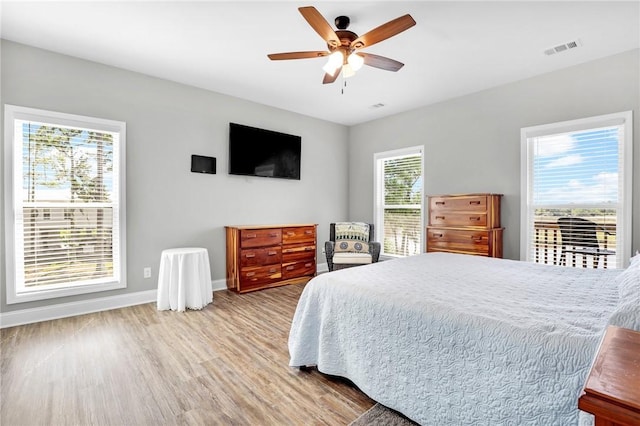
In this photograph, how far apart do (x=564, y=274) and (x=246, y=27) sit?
126 inches

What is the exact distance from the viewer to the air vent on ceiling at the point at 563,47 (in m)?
2.89

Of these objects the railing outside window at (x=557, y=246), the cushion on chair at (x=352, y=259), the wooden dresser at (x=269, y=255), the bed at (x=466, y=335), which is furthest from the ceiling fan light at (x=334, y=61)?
the railing outside window at (x=557, y=246)

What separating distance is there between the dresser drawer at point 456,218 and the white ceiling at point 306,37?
5.42ft

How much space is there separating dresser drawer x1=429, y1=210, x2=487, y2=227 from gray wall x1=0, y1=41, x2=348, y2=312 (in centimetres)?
228

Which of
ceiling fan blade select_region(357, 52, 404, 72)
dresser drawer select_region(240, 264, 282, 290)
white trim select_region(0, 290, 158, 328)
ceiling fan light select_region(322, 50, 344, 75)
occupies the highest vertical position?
ceiling fan blade select_region(357, 52, 404, 72)

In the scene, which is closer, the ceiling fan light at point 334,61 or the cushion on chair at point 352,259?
the ceiling fan light at point 334,61

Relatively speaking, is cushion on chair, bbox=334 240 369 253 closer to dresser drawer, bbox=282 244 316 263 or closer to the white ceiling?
dresser drawer, bbox=282 244 316 263

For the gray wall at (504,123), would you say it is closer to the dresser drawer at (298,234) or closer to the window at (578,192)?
the window at (578,192)

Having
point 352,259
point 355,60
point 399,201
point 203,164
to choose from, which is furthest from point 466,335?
point 399,201

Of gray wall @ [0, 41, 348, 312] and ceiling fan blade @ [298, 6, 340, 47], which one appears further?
gray wall @ [0, 41, 348, 312]

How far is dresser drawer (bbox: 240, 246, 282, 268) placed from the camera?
409 cm

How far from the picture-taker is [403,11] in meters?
2.46

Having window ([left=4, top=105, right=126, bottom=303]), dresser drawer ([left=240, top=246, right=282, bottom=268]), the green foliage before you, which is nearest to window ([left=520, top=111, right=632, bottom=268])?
dresser drawer ([left=240, top=246, right=282, bottom=268])

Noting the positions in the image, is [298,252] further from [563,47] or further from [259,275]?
[563,47]
